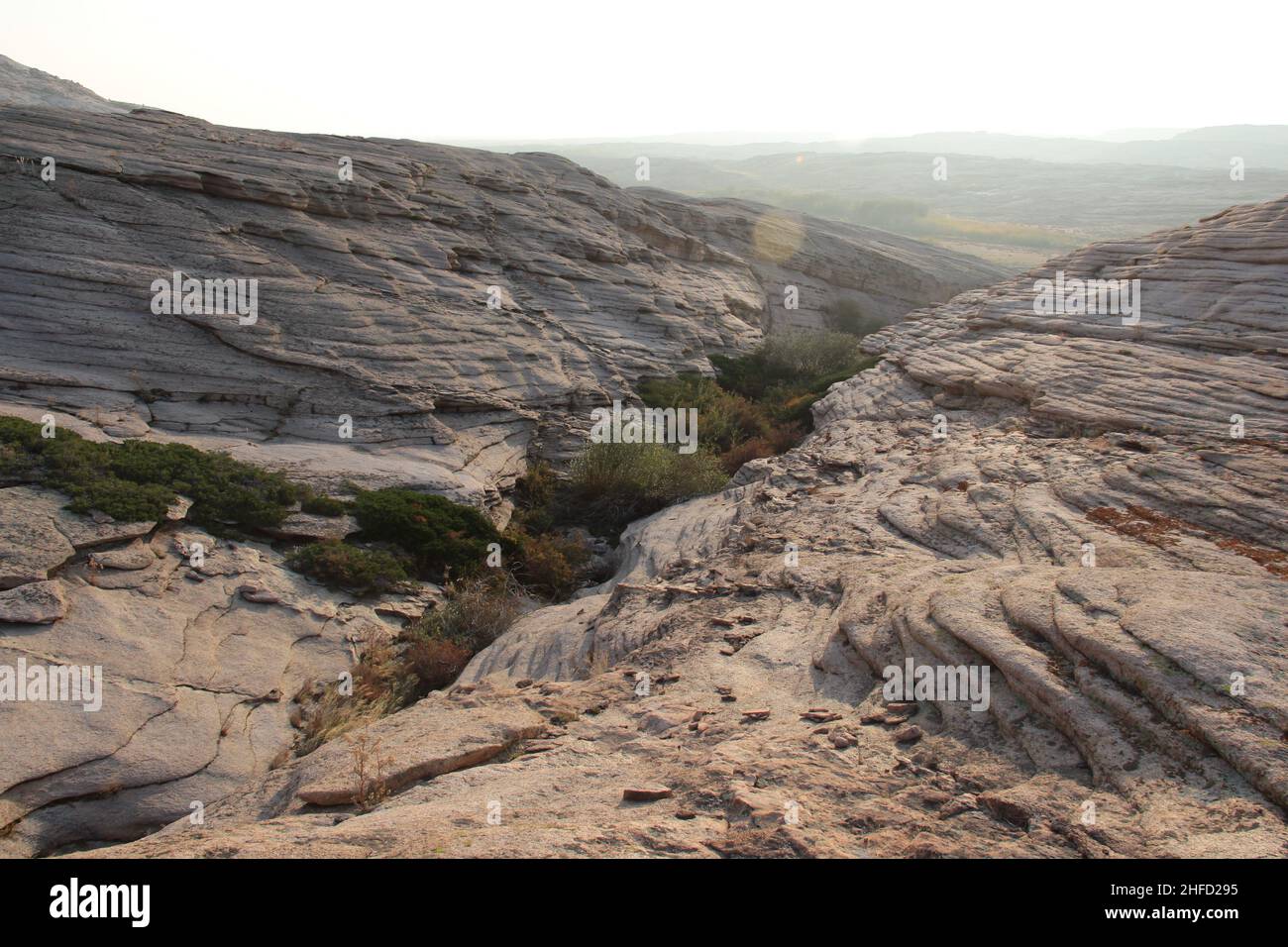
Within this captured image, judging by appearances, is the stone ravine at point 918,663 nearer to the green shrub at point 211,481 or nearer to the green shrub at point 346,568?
the green shrub at point 346,568

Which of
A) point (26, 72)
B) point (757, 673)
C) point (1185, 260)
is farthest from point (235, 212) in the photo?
point (26, 72)

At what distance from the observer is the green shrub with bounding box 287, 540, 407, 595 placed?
1385 cm

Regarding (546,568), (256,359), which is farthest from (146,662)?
(256,359)

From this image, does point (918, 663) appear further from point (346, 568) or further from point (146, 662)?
point (346, 568)

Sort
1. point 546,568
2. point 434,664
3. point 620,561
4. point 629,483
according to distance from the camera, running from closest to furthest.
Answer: point 434,664, point 546,568, point 620,561, point 629,483

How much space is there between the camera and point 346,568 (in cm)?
1395

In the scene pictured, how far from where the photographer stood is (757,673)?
9367 millimetres

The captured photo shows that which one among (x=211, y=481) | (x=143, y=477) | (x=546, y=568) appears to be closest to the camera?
(x=143, y=477)

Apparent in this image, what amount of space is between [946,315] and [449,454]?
1965 centimetres

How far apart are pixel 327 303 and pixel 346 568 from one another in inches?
375

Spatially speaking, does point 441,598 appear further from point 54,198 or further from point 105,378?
point 54,198

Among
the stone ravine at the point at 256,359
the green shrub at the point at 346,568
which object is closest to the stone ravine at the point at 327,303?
the stone ravine at the point at 256,359

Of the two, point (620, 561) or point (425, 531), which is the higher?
point (425, 531)

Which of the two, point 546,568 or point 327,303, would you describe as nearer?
point 546,568
